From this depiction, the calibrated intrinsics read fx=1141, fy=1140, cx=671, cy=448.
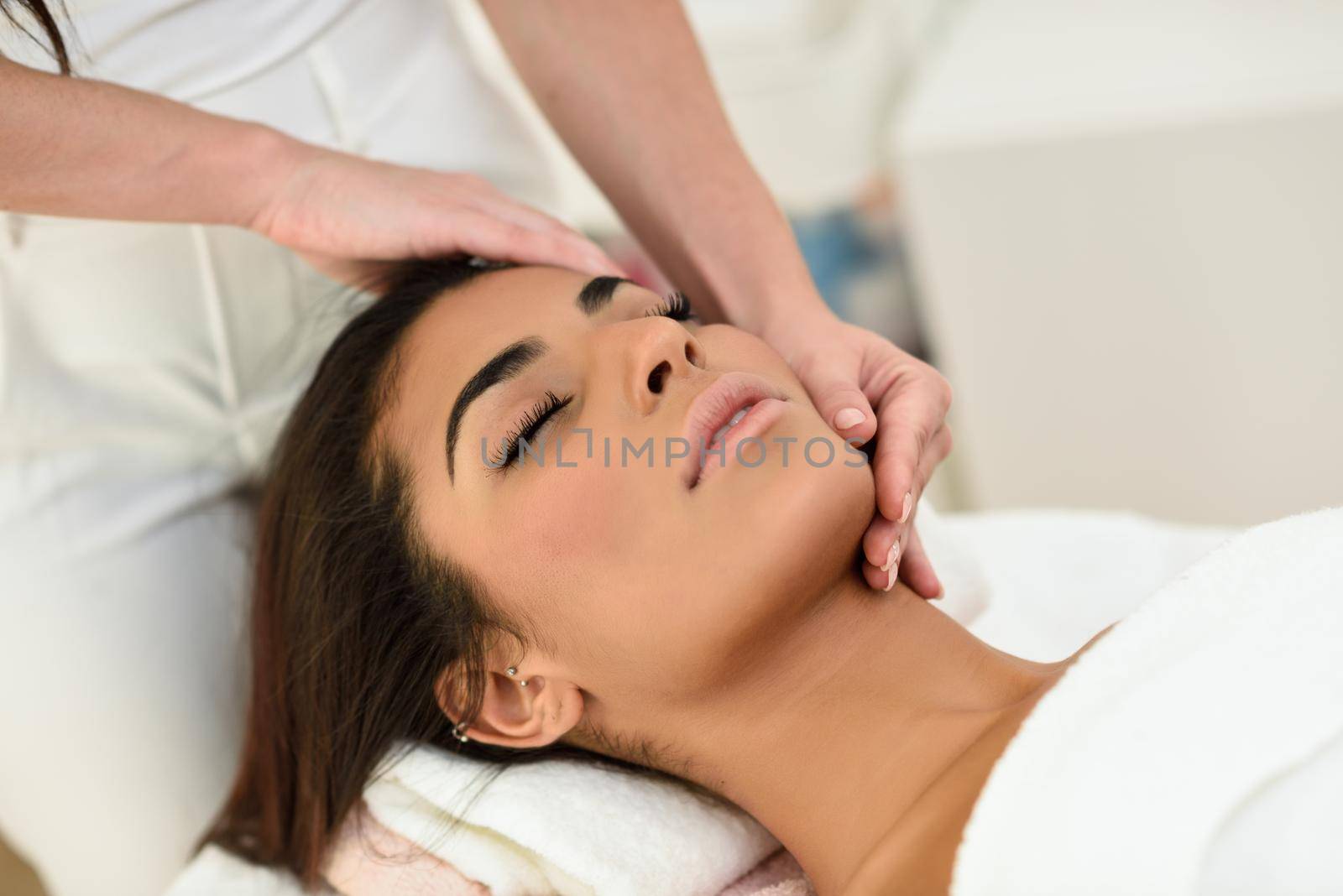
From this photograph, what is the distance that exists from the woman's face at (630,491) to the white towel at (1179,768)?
0.71 ft

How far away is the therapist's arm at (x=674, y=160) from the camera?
120 centimetres

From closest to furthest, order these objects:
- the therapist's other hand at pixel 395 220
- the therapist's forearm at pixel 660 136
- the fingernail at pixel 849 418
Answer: the fingernail at pixel 849 418, the therapist's other hand at pixel 395 220, the therapist's forearm at pixel 660 136

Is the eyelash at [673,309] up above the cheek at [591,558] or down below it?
above

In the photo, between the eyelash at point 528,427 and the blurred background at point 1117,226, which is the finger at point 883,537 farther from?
the blurred background at point 1117,226

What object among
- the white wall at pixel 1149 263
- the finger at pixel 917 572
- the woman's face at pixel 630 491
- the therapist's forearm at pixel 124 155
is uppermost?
the therapist's forearm at pixel 124 155

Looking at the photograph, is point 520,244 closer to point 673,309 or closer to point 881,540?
point 673,309

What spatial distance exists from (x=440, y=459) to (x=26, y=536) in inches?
21.1

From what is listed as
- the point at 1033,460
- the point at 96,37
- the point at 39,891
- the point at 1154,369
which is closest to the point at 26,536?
the point at 96,37

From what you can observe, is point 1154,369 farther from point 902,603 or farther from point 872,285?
point 872,285

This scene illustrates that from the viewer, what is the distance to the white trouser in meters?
1.22

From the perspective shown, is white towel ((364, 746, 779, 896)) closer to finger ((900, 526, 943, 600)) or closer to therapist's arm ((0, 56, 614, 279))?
finger ((900, 526, 943, 600))

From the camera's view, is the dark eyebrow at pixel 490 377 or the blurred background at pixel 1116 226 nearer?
the dark eyebrow at pixel 490 377

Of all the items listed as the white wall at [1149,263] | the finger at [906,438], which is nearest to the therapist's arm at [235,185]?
the finger at [906,438]

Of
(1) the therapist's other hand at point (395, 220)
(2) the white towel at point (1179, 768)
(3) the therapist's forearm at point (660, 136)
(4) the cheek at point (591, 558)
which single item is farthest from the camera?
(3) the therapist's forearm at point (660, 136)
